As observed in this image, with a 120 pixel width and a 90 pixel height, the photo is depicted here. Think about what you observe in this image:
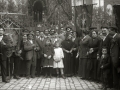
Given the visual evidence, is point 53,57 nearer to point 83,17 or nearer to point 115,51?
point 83,17

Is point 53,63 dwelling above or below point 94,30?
below

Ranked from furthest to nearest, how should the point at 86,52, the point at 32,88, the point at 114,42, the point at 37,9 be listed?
1. the point at 37,9
2. the point at 86,52
3. the point at 32,88
4. the point at 114,42

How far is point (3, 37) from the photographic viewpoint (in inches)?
399

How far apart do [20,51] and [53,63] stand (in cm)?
167

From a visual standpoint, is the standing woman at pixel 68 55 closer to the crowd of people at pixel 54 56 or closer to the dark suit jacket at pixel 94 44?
the crowd of people at pixel 54 56

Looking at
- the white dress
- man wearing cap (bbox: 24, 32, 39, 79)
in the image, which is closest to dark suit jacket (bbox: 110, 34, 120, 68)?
the white dress

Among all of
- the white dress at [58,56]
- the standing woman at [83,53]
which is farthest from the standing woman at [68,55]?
the standing woman at [83,53]

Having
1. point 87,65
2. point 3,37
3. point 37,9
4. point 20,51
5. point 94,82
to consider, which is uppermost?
point 37,9

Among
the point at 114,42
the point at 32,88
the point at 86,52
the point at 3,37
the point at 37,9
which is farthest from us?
the point at 37,9

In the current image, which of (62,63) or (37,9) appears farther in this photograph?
(37,9)

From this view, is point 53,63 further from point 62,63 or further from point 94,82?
point 94,82

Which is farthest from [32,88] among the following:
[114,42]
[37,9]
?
[37,9]

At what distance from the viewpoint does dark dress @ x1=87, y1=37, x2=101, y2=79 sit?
34.0 ft

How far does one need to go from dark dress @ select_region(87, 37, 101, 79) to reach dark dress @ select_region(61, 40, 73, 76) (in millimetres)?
1334
